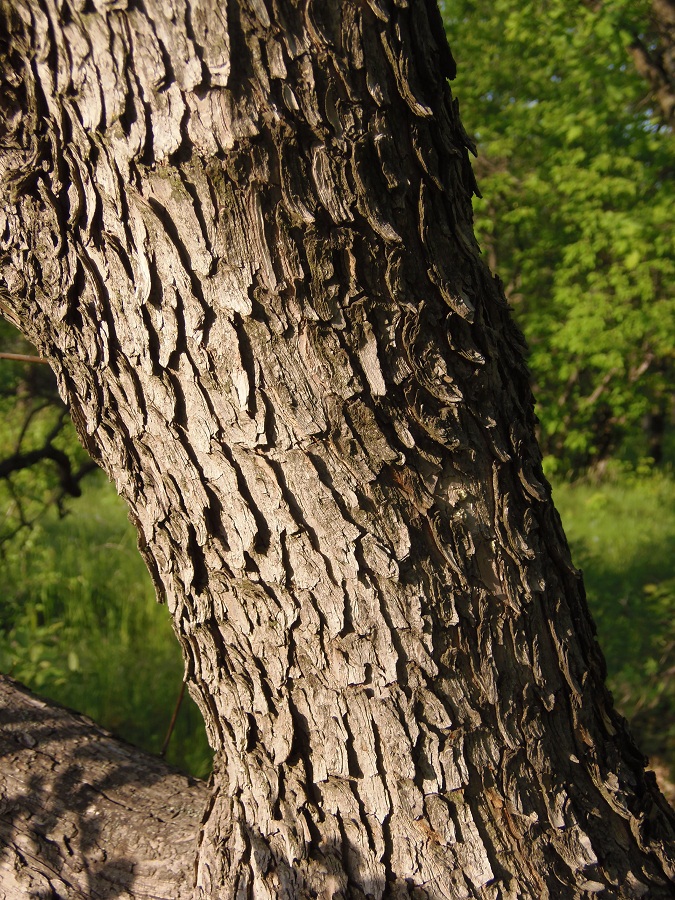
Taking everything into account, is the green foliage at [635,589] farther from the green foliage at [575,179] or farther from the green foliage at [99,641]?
the green foliage at [99,641]

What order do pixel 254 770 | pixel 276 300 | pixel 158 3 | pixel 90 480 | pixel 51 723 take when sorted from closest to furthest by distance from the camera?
pixel 158 3 → pixel 276 300 → pixel 254 770 → pixel 51 723 → pixel 90 480

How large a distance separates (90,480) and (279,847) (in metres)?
7.68

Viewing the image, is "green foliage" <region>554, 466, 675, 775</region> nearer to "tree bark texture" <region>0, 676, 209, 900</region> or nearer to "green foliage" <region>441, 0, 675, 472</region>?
"green foliage" <region>441, 0, 675, 472</region>

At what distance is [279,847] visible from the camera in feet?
4.39

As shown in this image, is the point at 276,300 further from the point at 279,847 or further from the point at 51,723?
the point at 51,723

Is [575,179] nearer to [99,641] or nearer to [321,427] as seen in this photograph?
[99,641]

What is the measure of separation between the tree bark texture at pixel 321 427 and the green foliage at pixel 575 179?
180 inches

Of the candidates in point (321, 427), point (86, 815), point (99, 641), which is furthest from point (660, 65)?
point (86, 815)

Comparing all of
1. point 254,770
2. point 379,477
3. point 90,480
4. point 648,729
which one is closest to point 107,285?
point 379,477

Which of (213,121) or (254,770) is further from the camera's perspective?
(254,770)

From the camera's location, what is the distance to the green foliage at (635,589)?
13.9 ft

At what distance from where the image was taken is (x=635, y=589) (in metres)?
5.53

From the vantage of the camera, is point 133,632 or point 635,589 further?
point 635,589

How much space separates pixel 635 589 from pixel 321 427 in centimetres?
509
